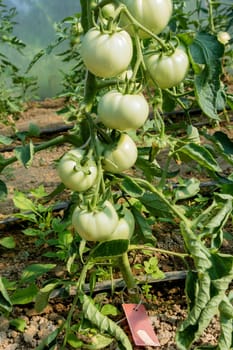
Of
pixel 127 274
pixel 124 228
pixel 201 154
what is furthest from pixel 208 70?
pixel 127 274

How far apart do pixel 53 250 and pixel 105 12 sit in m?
1.02

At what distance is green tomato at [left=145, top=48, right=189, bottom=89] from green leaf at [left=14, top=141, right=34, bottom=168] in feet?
0.98

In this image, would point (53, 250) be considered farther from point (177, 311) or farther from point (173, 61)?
point (173, 61)

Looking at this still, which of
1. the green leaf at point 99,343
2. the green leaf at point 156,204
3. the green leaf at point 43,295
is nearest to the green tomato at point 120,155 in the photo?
the green leaf at point 156,204

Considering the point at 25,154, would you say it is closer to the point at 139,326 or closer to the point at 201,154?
the point at 201,154

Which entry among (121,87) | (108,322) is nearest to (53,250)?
(108,322)

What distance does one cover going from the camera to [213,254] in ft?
3.34

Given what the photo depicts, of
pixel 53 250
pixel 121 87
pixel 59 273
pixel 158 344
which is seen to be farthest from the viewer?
pixel 53 250

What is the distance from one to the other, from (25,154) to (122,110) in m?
0.27

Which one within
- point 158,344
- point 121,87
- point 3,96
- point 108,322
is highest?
point 121,87

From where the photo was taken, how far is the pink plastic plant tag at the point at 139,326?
133 centimetres

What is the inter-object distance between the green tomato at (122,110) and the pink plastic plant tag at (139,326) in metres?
0.54

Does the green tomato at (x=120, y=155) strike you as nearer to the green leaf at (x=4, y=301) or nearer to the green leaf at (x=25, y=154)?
the green leaf at (x=25, y=154)

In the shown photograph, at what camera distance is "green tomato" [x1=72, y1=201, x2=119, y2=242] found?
1.06 m
